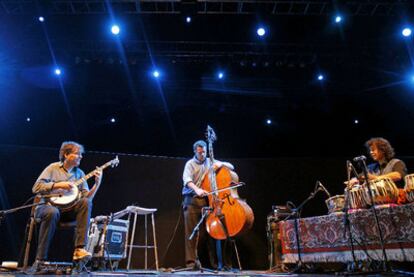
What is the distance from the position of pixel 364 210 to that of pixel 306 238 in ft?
3.09

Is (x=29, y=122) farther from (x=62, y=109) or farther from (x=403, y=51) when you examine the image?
(x=403, y=51)

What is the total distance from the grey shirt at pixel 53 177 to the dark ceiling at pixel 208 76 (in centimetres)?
330

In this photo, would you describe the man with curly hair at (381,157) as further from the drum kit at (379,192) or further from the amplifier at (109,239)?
the amplifier at (109,239)

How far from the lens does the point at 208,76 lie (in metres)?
7.63

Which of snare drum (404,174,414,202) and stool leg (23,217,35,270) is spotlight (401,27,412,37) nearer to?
snare drum (404,174,414,202)

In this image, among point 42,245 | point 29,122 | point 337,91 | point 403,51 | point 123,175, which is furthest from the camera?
point 29,122

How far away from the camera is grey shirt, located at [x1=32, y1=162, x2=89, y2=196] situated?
11.6 feet

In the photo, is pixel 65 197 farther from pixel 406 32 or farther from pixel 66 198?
pixel 406 32

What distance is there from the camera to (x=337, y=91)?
7762 millimetres

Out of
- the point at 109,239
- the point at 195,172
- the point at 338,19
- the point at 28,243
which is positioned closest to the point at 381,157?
the point at 195,172

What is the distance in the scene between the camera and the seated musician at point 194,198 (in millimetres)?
4363

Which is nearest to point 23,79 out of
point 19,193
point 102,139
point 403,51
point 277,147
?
point 102,139

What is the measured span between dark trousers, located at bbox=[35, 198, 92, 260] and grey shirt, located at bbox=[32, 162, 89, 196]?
0.19 m

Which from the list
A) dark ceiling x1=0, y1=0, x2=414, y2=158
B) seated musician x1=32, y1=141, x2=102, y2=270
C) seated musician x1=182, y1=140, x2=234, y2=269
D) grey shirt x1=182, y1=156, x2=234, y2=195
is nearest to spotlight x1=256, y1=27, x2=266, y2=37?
dark ceiling x1=0, y1=0, x2=414, y2=158
